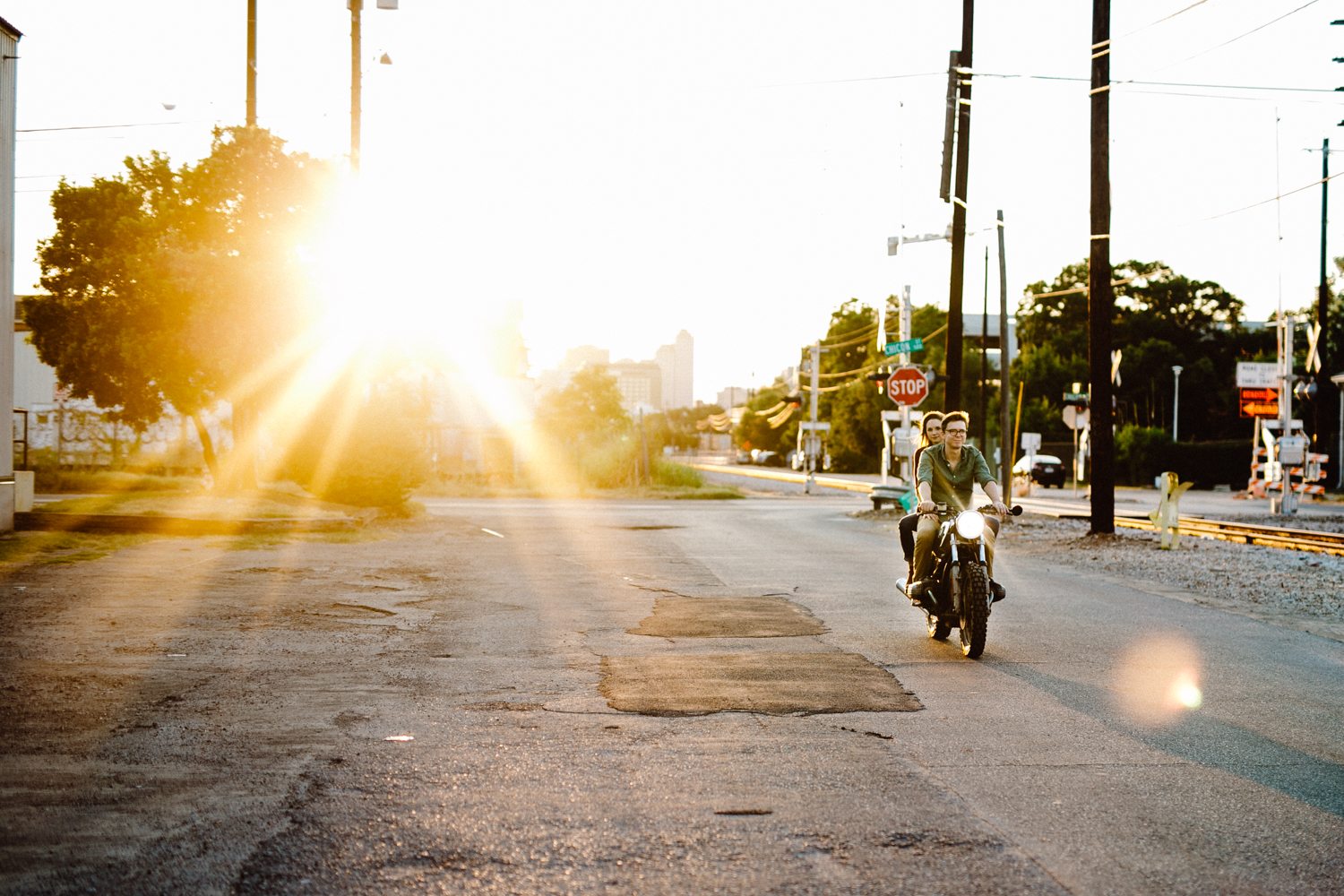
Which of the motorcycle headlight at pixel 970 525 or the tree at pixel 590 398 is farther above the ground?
the tree at pixel 590 398

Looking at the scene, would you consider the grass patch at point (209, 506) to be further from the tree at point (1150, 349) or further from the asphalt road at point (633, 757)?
the tree at point (1150, 349)

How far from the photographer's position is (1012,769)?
4.93m

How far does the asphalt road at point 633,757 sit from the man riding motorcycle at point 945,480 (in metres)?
0.59

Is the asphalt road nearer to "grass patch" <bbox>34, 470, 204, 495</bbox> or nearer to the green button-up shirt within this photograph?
the green button-up shirt

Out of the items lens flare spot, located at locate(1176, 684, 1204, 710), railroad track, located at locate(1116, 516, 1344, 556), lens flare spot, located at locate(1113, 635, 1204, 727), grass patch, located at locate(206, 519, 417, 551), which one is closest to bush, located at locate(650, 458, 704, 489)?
railroad track, located at locate(1116, 516, 1344, 556)

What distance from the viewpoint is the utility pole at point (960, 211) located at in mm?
23469

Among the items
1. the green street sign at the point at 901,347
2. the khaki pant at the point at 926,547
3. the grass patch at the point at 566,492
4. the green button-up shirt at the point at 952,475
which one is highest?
the green street sign at the point at 901,347

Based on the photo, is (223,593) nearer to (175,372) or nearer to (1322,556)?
(175,372)

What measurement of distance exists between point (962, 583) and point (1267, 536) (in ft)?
44.3

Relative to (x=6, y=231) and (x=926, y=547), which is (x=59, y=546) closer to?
(x=6, y=231)

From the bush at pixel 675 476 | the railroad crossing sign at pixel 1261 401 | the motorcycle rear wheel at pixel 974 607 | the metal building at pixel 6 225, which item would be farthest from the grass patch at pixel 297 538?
the railroad crossing sign at pixel 1261 401

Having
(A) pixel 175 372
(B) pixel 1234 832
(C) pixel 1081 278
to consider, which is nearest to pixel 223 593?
(B) pixel 1234 832

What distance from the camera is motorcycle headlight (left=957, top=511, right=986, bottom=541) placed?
7.93 m

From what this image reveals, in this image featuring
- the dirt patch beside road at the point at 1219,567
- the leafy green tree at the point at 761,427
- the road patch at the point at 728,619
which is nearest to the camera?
the road patch at the point at 728,619
